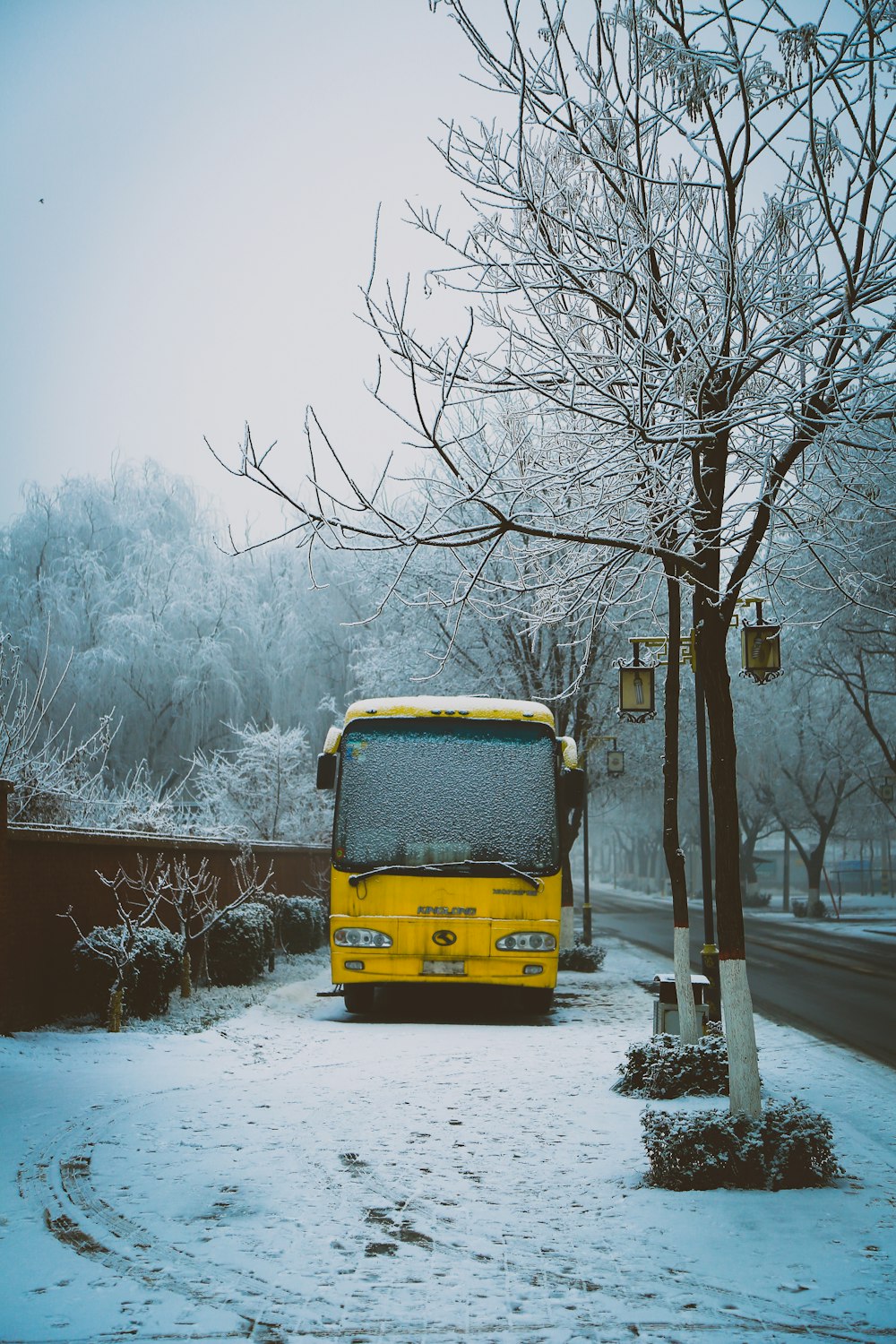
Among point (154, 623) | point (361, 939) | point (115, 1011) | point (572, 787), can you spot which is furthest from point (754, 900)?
point (115, 1011)

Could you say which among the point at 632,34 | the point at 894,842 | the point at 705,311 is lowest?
the point at 894,842

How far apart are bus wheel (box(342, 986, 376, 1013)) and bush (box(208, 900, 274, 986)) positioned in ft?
6.13

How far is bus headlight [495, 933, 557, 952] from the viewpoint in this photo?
11750mm

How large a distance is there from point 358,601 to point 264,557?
203 inches

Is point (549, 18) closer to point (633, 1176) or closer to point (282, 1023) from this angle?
point (633, 1176)

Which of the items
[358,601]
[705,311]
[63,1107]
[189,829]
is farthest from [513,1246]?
[358,601]

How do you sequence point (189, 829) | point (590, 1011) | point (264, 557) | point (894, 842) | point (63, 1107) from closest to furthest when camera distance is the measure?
point (63, 1107)
point (590, 1011)
point (189, 829)
point (264, 557)
point (894, 842)

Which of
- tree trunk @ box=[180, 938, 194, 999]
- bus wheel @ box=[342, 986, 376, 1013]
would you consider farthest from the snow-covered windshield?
tree trunk @ box=[180, 938, 194, 999]

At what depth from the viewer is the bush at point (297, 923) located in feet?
62.8

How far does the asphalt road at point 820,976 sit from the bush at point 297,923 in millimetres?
7451

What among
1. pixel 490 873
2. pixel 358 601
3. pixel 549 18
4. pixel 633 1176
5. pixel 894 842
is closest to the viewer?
pixel 633 1176

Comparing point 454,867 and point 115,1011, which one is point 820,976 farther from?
point 115,1011

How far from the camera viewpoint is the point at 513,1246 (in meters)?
5.05

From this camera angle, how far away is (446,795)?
12.2 meters
